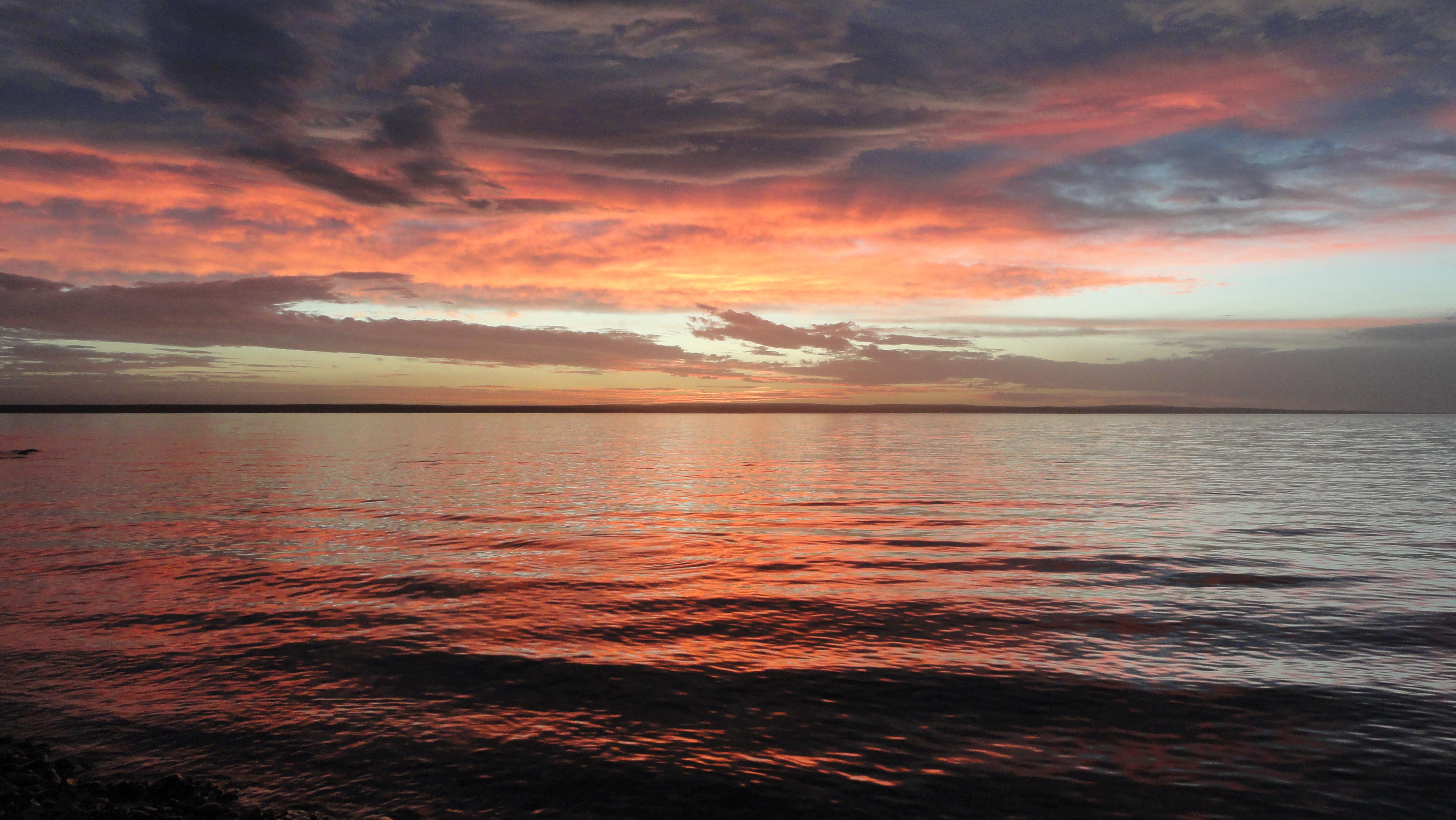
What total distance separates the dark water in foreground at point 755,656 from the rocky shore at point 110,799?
553mm

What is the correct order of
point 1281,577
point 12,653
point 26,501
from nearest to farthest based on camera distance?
point 12,653 → point 1281,577 → point 26,501

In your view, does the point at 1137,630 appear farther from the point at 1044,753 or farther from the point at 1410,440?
→ the point at 1410,440

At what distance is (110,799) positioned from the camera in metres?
9.52

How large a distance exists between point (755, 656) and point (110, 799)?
9992mm

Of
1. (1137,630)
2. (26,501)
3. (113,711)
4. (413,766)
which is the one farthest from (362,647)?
(26,501)

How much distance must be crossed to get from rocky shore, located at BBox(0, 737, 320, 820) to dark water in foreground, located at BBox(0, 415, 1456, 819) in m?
0.55

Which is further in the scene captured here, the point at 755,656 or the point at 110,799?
the point at 755,656

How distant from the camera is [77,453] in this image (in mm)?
81688

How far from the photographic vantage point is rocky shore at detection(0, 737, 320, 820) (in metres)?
9.05

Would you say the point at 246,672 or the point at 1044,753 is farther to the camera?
the point at 246,672

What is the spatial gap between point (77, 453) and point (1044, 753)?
10052 centimetres

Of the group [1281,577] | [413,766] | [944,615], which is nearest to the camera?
[413,766]

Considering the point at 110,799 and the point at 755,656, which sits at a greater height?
the point at 110,799

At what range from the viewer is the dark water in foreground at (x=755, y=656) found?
10320 millimetres
